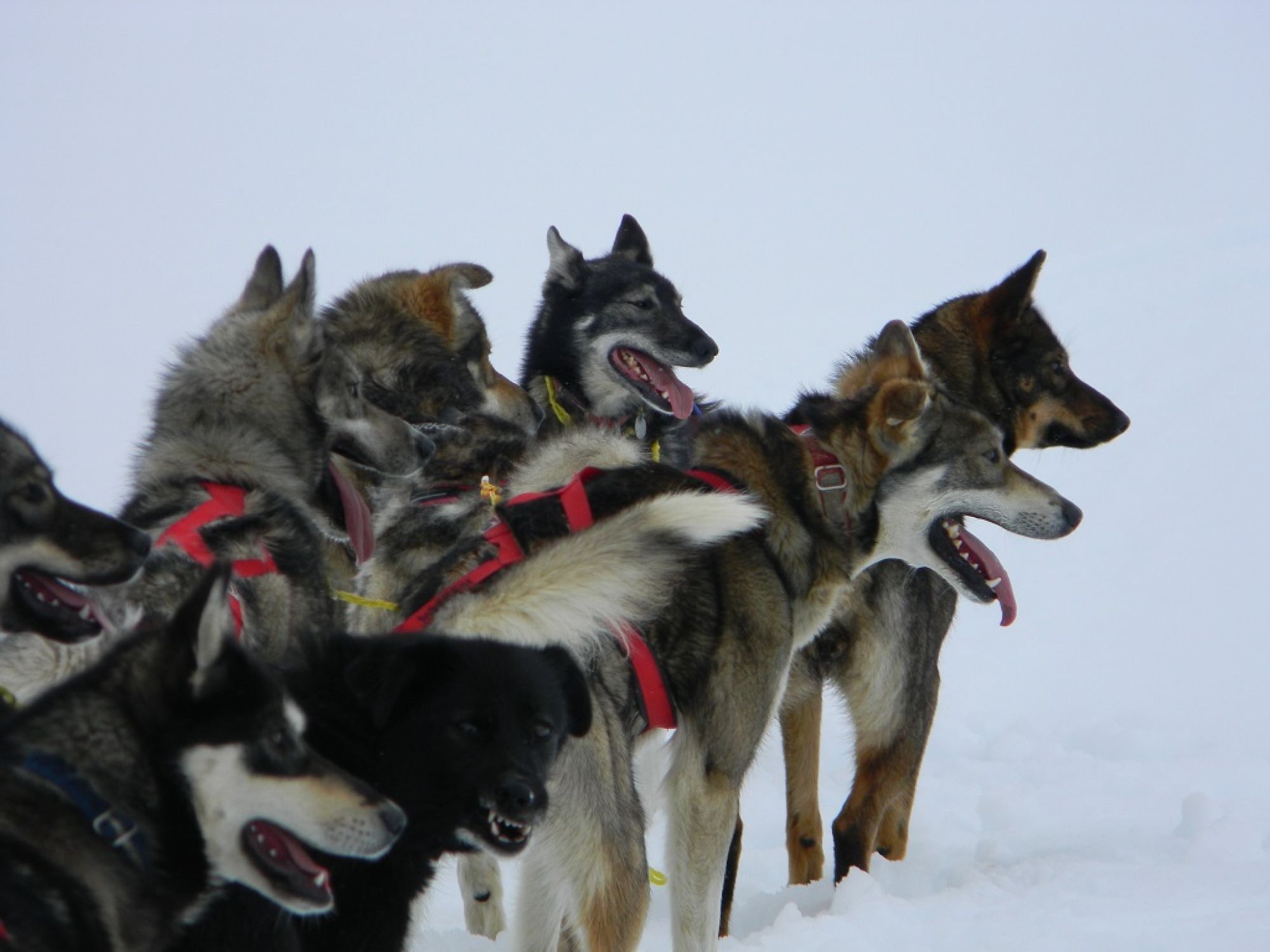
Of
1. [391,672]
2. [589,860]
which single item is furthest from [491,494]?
[391,672]

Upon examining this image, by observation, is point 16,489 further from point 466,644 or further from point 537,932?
point 537,932

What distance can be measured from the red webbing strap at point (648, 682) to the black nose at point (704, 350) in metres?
2.37

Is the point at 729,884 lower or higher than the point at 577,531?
lower

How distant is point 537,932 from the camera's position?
149 inches

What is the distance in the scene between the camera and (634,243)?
22.1 ft

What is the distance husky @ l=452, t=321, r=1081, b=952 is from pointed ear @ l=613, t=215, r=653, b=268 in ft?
5.43

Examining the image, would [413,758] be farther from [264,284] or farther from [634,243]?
[634,243]

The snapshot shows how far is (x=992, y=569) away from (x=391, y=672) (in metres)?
2.56

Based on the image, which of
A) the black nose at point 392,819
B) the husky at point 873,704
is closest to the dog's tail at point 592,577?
the black nose at point 392,819

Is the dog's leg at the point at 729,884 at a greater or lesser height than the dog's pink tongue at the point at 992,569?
lesser

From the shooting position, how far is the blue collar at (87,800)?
2.32 m

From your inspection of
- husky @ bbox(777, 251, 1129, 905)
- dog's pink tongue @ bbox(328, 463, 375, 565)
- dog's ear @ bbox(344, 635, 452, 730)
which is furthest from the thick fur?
dog's ear @ bbox(344, 635, 452, 730)

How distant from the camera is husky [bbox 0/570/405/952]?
230 cm

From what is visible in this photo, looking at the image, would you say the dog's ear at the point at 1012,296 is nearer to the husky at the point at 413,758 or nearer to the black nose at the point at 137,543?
the husky at the point at 413,758
